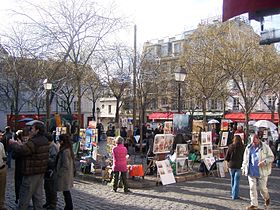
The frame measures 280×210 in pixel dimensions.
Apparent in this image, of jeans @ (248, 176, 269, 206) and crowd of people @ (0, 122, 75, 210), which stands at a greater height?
crowd of people @ (0, 122, 75, 210)

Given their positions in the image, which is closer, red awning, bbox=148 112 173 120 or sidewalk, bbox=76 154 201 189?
sidewalk, bbox=76 154 201 189

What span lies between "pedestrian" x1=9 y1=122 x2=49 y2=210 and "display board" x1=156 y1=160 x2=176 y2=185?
18.3ft

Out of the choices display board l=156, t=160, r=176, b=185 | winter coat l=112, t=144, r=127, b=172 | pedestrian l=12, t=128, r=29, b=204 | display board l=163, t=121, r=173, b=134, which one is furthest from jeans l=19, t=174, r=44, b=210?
display board l=163, t=121, r=173, b=134

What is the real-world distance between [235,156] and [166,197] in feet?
6.87

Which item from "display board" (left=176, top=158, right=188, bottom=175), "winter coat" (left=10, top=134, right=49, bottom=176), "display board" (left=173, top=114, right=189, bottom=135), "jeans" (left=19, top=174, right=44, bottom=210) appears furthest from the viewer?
"display board" (left=173, top=114, right=189, bottom=135)

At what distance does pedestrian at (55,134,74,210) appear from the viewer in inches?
278

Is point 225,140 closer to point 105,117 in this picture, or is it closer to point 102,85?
point 102,85

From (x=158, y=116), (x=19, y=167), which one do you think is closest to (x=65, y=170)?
(x=19, y=167)

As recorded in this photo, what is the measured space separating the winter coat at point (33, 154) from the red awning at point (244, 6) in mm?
4853

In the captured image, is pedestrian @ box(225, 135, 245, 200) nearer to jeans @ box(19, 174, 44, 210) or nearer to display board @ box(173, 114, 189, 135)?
jeans @ box(19, 174, 44, 210)

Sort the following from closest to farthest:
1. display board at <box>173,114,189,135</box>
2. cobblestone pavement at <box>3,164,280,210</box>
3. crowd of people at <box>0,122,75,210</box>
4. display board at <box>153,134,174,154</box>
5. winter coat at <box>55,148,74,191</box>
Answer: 1. crowd of people at <box>0,122,75,210</box>
2. winter coat at <box>55,148,74,191</box>
3. cobblestone pavement at <box>3,164,280,210</box>
4. display board at <box>153,134,174,154</box>
5. display board at <box>173,114,189,135</box>

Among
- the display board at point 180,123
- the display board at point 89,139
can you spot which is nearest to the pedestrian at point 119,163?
the display board at point 89,139

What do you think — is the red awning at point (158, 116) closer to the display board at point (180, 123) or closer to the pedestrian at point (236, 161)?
the display board at point (180, 123)

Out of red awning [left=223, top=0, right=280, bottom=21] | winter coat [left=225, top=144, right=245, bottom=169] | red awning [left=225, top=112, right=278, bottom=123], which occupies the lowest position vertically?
winter coat [left=225, top=144, right=245, bottom=169]
